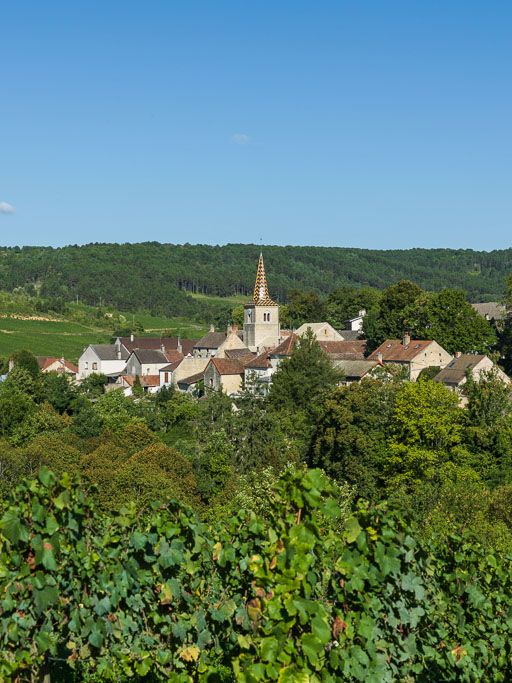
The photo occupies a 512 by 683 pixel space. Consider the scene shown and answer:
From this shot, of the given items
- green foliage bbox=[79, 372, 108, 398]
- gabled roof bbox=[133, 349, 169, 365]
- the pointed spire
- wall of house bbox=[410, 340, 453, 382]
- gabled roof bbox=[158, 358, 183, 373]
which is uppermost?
the pointed spire

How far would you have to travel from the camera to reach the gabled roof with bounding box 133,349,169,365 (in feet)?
276

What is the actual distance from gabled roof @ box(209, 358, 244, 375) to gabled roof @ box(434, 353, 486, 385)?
1655 centimetres

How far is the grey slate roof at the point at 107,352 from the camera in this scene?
88938 millimetres

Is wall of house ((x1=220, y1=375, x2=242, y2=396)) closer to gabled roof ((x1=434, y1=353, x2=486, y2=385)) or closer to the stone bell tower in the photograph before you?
the stone bell tower

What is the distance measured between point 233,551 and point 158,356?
7539cm

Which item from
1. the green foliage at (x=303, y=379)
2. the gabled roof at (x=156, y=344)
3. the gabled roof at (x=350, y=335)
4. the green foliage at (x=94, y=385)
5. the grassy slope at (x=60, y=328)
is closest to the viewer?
the green foliage at (x=303, y=379)

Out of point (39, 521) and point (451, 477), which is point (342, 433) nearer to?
point (451, 477)

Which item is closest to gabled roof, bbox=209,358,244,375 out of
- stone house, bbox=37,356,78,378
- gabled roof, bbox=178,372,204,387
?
gabled roof, bbox=178,372,204,387

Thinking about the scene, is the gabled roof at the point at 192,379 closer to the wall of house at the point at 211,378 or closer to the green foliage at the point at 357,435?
the wall of house at the point at 211,378

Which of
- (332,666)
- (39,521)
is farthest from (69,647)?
(332,666)

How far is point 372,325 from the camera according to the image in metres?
74.9

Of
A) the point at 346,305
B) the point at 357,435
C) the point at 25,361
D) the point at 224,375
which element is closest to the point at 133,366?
the point at 25,361

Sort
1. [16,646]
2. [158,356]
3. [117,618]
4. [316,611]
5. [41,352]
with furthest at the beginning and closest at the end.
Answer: [41,352]
[158,356]
[117,618]
[16,646]
[316,611]

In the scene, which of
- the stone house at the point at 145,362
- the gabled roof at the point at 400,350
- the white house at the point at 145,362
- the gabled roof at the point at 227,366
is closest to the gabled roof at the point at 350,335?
the stone house at the point at 145,362
